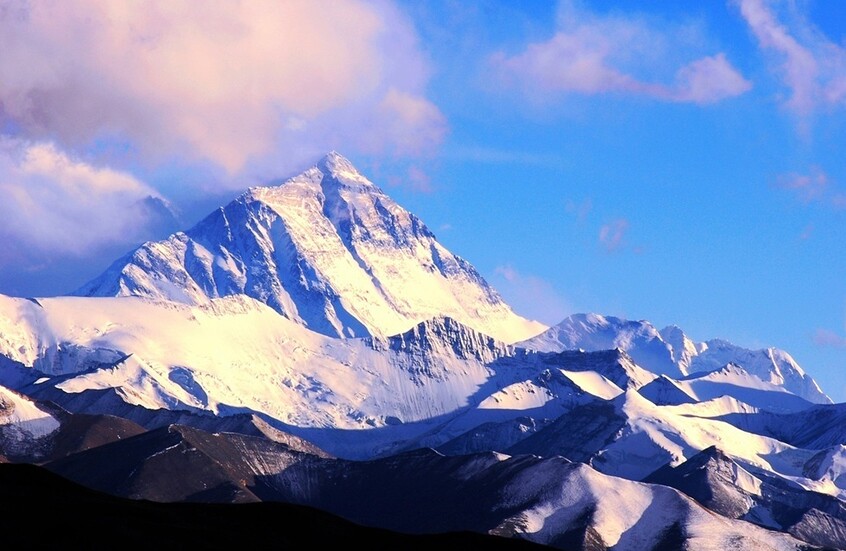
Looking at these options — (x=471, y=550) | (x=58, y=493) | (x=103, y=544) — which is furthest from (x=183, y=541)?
(x=471, y=550)

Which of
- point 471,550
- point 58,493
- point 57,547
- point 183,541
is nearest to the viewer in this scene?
point 57,547

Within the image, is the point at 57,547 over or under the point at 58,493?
under

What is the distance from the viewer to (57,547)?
155625 mm

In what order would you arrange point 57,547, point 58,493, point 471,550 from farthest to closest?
1. point 471,550
2. point 58,493
3. point 57,547

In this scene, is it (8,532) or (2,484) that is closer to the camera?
(8,532)

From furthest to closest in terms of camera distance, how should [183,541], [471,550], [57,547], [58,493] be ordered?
[471,550], [58,493], [183,541], [57,547]

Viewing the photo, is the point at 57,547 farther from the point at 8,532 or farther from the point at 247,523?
the point at 247,523

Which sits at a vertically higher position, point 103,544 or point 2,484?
point 2,484

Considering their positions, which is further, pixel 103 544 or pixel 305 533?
pixel 305 533

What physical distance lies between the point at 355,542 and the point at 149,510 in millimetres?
23005

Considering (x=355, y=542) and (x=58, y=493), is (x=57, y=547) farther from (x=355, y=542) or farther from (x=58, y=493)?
(x=355, y=542)

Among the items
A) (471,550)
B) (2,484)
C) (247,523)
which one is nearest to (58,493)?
(2,484)

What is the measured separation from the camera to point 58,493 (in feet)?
597

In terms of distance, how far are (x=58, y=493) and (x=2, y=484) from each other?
6.93 meters
